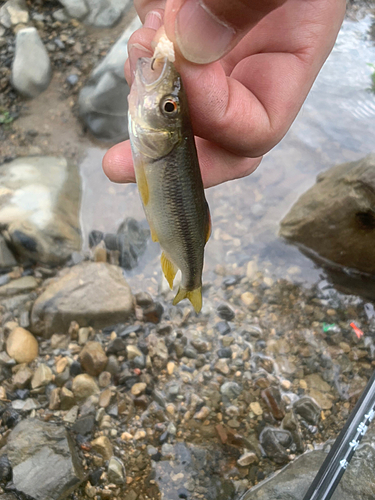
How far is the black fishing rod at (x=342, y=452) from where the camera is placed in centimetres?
250

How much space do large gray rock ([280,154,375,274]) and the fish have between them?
95.2 inches

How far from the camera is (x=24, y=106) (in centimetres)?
530

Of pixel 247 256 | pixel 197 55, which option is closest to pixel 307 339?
pixel 247 256

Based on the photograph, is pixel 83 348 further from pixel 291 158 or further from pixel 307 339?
pixel 291 158

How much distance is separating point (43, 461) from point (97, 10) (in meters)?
6.30

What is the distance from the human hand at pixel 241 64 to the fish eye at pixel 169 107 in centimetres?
10

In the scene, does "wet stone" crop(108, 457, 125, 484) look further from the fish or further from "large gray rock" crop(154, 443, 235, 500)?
the fish

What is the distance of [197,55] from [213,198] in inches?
131

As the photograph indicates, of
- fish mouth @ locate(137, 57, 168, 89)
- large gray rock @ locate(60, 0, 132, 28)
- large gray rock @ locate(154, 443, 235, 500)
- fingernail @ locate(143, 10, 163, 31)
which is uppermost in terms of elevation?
fingernail @ locate(143, 10, 163, 31)

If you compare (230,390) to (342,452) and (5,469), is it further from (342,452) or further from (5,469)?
(5,469)

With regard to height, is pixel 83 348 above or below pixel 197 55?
below

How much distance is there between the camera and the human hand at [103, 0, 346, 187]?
1666 mm

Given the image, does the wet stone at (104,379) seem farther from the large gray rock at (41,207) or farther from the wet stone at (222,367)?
the large gray rock at (41,207)

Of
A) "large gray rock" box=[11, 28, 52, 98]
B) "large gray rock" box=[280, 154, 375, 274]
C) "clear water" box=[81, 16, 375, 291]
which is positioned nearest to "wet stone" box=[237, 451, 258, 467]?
"clear water" box=[81, 16, 375, 291]
